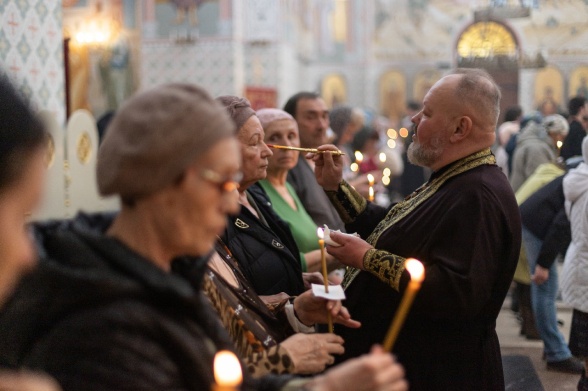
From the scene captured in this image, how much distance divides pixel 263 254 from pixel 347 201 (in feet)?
2.06

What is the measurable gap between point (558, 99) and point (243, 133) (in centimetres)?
2254

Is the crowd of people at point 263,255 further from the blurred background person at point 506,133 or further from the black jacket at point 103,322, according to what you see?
the blurred background person at point 506,133

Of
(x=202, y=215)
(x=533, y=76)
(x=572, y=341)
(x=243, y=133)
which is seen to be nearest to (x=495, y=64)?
(x=533, y=76)

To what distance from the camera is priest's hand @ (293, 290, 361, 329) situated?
2.69 metres

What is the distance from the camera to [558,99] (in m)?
24.3

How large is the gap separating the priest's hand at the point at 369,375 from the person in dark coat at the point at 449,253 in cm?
147

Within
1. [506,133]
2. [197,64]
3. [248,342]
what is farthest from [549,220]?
[197,64]

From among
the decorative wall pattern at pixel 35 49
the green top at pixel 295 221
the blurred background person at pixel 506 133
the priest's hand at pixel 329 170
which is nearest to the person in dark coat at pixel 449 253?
the priest's hand at pixel 329 170

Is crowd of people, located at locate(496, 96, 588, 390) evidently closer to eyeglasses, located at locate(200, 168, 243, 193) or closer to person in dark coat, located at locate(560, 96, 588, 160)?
person in dark coat, located at locate(560, 96, 588, 160)

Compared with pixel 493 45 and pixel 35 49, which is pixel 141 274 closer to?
pixel 35 49

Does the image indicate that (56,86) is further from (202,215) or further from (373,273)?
(202,215)

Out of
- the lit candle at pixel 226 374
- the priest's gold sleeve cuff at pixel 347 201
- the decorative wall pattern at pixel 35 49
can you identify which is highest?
the decorative wall pattern at pixel 35 49

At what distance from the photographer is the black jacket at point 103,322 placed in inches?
59.7

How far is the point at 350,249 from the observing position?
3287 millimetres
